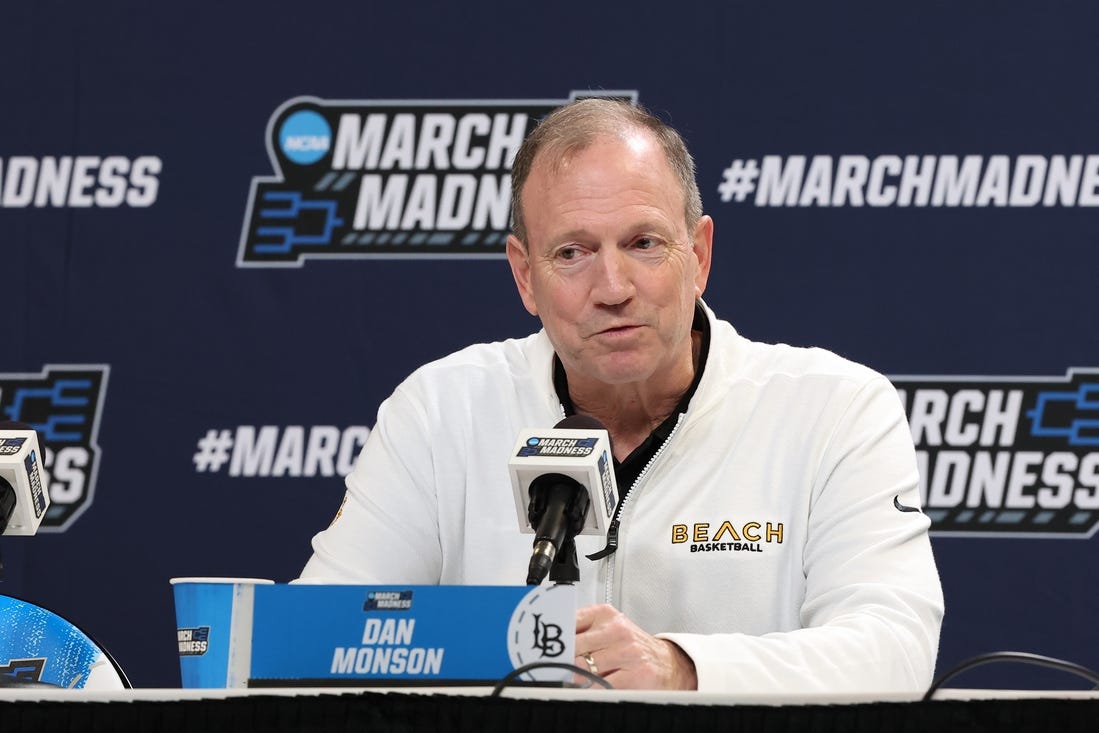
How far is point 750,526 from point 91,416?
1894 millimetres

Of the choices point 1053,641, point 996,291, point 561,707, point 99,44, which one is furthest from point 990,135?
point 561,707

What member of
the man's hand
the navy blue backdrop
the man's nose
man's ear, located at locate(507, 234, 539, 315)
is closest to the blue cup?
the man's hand

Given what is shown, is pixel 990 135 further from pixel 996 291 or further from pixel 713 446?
pixel 713 446

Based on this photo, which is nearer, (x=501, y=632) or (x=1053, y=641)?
(x=501, y=632)

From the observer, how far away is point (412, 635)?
1.26m

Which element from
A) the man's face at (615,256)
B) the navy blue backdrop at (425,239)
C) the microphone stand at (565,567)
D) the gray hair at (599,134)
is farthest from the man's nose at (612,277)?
the navy blue backdrop at (425,239)

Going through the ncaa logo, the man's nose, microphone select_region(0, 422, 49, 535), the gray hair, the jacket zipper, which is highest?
the ncaa logo

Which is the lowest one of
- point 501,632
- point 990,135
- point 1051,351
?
point 501,632

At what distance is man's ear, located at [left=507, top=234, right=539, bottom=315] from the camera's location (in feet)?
7.54

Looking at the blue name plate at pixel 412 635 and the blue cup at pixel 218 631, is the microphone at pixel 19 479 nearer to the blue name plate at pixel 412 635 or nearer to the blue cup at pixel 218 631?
the blue cup at pixel 218 631

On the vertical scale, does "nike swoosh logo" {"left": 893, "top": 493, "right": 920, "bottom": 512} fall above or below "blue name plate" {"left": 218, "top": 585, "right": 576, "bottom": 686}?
above

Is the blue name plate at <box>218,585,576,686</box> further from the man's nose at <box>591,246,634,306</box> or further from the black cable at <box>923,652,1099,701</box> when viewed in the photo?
the man's nose at <box>591,246,634,306</box>

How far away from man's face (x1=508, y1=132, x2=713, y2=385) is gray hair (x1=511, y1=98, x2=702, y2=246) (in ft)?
0.06

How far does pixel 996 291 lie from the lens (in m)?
3.17
